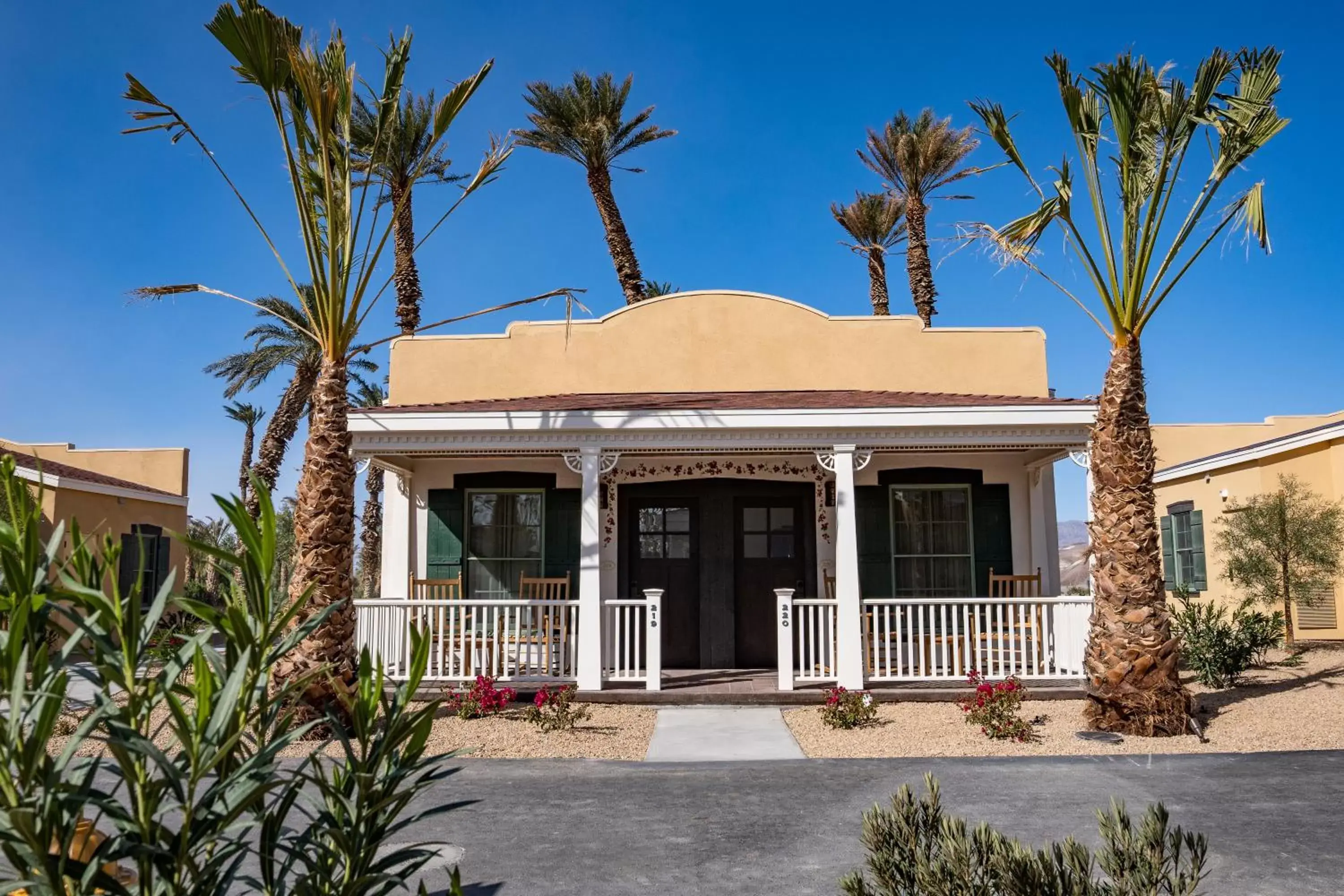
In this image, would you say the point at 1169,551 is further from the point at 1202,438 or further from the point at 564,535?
the point at 564,535

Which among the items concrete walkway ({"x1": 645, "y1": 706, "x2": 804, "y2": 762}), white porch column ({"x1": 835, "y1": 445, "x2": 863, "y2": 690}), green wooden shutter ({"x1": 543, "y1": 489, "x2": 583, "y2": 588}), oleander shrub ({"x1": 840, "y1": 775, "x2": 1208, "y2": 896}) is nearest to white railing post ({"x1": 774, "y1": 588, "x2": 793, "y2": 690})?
concrete walkway ({"x1": 645, "y1": 706, "x2": 804, "y2": 762})

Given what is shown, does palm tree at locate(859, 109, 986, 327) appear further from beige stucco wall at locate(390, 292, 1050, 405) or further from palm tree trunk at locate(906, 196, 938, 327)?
beige stucco wall at locate(390, 292, 1050, 405)

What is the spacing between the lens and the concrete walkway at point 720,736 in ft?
25.0

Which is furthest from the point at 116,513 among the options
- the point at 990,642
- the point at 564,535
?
the point at 990,642

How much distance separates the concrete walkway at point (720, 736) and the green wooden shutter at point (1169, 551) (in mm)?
12757

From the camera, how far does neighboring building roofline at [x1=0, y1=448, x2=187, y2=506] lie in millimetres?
16297

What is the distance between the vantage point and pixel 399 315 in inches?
781

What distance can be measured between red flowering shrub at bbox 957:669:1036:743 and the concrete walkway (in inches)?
67.8

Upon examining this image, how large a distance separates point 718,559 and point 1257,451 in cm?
1008

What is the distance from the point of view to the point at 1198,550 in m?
17.5

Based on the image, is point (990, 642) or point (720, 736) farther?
point (990, 642)

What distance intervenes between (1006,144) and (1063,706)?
18.1 ft

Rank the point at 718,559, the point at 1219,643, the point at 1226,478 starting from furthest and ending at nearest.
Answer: the point at 1226,478 < the point at 718,559 < the point at 1219,643

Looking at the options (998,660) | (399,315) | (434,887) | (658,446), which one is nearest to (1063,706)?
(998,660)
